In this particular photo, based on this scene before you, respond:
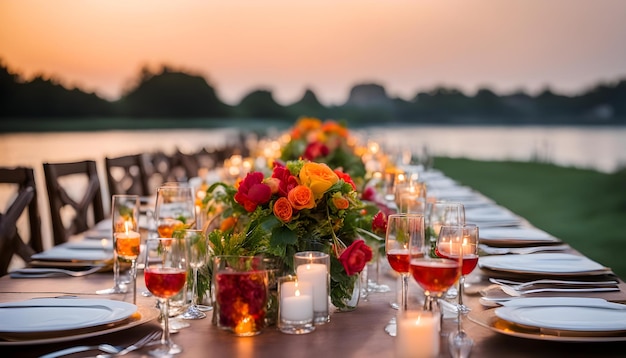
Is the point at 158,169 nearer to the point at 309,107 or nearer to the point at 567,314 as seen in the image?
the point at 567,314

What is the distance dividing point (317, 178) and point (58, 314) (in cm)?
54

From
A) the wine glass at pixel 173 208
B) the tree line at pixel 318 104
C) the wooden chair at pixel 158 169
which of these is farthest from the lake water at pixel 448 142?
the wine glass at pixel 173 208

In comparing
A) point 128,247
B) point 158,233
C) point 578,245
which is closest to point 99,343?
point 128,247

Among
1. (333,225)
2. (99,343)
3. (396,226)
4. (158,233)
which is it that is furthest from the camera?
(158,233)

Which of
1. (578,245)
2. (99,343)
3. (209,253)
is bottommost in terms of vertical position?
(578,245)

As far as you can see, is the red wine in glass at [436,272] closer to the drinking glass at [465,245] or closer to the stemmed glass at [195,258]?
the drinking glass at [465,245]

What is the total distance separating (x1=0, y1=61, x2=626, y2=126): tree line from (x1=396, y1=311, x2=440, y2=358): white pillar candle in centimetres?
1203

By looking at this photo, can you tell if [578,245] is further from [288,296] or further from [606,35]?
[606,35]

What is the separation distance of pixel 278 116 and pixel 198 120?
1.46m

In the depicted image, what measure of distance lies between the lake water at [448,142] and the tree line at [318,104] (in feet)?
0.83

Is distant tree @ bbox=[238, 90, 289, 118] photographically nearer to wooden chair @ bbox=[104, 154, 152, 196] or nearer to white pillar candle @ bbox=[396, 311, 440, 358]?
wooden chair @ bbox=[104, 154, 152, 196]

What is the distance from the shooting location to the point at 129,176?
420 cm

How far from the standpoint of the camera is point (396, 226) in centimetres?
148

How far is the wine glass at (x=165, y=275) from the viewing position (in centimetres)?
129
